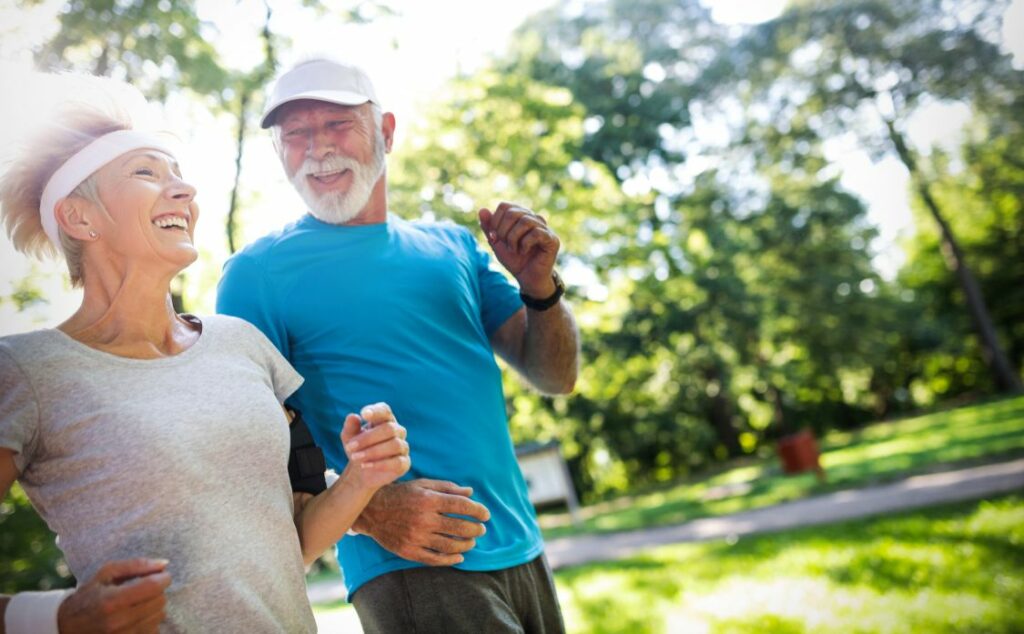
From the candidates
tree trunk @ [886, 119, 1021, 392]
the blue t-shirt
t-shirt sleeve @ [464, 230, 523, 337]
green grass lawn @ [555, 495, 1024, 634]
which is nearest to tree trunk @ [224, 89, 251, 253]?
green grass lawn @ [555, 495, 1024, 634]

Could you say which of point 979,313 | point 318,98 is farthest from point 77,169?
point 979,313

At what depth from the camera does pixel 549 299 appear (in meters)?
1.98

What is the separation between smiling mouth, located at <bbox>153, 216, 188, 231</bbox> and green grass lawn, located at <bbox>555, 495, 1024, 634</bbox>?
11.9 ft

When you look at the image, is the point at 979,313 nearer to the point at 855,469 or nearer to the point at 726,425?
the point at 726,425

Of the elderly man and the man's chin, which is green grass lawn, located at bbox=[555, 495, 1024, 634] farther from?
the man's chin

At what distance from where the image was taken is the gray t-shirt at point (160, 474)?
117 cm

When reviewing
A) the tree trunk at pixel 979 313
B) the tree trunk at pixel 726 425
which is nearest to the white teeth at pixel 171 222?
the tree trunk at pixel 979 313

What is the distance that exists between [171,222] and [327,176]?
530mm

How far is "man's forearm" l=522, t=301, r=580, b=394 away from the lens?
202 centimetres

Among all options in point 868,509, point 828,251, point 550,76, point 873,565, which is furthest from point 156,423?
point 828,251

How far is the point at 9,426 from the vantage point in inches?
43.9

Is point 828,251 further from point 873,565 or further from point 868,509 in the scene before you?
point 873,565

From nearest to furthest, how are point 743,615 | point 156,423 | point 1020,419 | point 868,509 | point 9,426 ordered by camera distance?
point 9,426, point 156,423, point 743,615, point 868,509, point 1020,419

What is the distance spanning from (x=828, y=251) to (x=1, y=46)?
1711 centimetres
